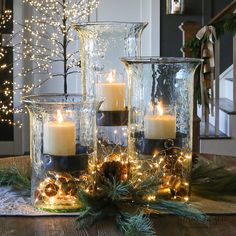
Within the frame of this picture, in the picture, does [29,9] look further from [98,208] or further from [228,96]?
[98,208]

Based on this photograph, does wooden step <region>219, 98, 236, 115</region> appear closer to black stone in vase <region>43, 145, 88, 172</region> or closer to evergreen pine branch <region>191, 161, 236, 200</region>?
evergreen pine branch <region>191, 161, 236, 200</region>

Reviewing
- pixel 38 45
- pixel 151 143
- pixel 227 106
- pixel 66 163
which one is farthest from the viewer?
pixel 38 45

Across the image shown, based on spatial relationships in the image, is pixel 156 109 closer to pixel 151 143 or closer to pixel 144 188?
pixel 151 143

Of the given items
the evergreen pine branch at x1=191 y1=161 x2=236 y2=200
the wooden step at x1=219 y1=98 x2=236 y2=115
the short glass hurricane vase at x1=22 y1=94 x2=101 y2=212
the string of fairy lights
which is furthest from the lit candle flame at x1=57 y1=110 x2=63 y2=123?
the string of fairy lights

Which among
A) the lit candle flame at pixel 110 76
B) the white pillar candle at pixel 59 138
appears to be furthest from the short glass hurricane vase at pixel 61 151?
the lit candle flame at pixel 110 76

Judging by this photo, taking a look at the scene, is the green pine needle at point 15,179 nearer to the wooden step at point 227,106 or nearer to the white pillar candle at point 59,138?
the white pillar candle at point 59,138

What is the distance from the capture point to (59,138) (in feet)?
4.34

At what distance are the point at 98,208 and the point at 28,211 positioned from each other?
17 centimetres

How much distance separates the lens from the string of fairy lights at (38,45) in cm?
598

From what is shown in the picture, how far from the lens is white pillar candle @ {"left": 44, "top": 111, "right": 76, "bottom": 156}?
1.32m

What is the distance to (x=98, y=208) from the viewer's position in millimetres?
1280

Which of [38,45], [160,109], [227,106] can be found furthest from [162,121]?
[38,45]

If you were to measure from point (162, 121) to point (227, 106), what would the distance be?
3331 millimetres

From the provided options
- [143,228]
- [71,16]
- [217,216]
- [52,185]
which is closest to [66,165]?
[52,185]
